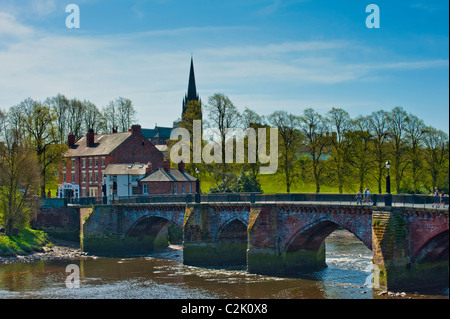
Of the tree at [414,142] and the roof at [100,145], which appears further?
the roof at [100,145]

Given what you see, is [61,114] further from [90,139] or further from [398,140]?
[398,140]

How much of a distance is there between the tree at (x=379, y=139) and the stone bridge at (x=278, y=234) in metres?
22.7

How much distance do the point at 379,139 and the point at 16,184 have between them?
124 ft

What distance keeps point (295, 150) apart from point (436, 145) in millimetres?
A: 15170

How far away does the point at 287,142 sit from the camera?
226 feet

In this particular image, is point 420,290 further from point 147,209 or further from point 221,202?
point 147,209

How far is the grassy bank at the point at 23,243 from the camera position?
179 feet

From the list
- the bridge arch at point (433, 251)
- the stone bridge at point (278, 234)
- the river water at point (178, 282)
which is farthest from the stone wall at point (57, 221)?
the bridge arch at point (433, 251)

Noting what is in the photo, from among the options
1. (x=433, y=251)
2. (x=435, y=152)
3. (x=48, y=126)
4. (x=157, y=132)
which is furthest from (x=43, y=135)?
(x=157, y=132)

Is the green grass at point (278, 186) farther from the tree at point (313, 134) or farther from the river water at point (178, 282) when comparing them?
the river water at point (178, 282)

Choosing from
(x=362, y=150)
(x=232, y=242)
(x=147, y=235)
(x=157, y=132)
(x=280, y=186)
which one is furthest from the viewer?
(x=157, y=132)

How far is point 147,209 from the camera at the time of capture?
2213 inches

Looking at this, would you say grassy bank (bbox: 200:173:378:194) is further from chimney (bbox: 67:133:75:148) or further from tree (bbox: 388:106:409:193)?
chimney (bbox: 67:133:75:148)

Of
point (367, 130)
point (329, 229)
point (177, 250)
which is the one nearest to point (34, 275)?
point (177, 250)
